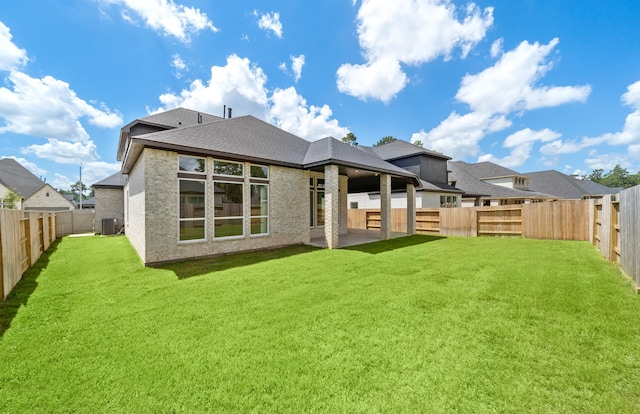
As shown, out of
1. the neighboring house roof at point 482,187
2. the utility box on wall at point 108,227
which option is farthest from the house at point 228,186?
the neighboring house roof at point 482,187

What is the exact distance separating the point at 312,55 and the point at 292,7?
3.67 meters

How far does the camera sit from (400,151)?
24.2 metres

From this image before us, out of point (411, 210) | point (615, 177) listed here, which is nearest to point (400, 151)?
Result: point (411, 210)

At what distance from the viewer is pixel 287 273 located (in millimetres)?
A: 6695

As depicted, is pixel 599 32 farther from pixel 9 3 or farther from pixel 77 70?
pixel 77 70

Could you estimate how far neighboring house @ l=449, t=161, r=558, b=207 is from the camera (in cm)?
2592

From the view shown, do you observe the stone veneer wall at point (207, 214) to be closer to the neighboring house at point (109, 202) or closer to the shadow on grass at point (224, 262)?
the shadow on grass at point (224, 262)

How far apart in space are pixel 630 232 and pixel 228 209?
37.3 feet

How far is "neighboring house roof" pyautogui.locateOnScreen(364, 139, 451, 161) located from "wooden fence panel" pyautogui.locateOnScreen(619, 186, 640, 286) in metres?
17.2

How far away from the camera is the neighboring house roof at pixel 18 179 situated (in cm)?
3070

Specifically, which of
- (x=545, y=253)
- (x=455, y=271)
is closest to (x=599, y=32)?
(x=545, y=253)

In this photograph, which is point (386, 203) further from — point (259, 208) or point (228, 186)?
point (228, 186)

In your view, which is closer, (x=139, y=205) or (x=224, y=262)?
(x=224, y=262)

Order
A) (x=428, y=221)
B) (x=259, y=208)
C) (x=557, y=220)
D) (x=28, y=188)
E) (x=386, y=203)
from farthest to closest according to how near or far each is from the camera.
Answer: (x=28, y=188) → (x=428, y=221) → (x=386, y=203) → (x=557, y=220) → (x=259, y=208)
